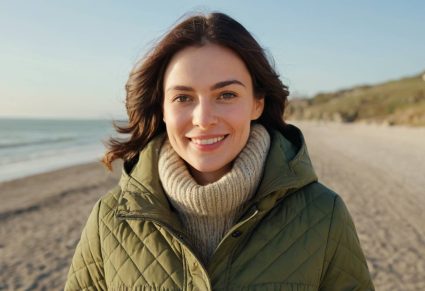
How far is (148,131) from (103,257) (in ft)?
2.53

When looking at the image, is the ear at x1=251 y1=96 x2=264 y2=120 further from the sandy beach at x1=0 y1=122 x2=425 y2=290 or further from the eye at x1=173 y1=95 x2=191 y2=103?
the sandy beach at x1=0 y1=122 x2=425 y2=290

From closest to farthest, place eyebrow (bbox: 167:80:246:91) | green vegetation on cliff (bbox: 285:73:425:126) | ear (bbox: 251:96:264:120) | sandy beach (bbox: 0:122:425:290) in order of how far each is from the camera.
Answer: eyebrow (bbox: 167:80:246:91) < ear (bbox: 251:96:264:120) < sandy beach (bbox: 0:122:425:290) < green vegetation on cliff (bbox: 285:73:425:126)

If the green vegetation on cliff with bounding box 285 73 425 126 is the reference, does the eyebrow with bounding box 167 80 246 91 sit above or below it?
above

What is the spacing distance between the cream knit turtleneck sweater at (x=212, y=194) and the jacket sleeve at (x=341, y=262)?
1.36 ft

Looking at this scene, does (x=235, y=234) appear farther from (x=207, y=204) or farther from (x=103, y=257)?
(x=103, y=257)

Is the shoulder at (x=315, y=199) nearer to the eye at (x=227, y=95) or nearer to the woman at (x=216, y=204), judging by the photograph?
the woman at (x=216, y=204)

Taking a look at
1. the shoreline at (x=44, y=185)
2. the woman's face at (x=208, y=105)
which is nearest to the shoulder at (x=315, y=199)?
the woman's face at (x=208, y=105)

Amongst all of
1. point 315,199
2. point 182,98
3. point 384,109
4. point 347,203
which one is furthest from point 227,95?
point 384,109

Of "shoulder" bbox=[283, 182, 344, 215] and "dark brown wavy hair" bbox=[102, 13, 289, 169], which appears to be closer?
"shoulder" bbox=[283, 182, 344, 215]

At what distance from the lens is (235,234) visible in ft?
6.14

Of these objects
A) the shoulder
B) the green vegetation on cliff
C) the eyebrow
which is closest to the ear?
the eyebrow

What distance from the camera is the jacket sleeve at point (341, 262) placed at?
6.23 feet

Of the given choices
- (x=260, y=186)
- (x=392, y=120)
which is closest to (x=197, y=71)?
(x=260, y=186)

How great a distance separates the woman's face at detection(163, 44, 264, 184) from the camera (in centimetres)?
197
